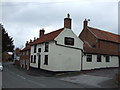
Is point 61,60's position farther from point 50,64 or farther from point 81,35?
point 81,35

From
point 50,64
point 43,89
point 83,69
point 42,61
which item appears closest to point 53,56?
point 50,64

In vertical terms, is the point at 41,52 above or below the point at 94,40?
below

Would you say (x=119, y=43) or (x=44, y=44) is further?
(x=119, y=43)

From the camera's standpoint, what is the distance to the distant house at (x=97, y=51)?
27141 mm

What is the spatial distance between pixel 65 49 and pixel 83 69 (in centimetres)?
510

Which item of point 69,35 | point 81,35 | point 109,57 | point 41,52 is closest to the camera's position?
point 69,35

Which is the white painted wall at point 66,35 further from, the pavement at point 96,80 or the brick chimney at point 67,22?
the pavement at point 96,80

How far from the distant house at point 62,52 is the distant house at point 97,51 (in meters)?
1.97

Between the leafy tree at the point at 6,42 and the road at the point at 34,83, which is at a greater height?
the leafy tree at the point at 6,42

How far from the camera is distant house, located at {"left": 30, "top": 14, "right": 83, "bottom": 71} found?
2345cm

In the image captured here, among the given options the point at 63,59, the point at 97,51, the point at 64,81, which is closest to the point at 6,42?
the point at 63,59

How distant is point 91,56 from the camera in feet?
90.1

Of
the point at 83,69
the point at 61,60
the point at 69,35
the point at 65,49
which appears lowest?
the point at 83,69

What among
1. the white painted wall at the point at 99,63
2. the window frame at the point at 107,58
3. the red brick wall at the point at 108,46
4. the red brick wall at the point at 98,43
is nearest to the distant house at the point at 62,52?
the white painted wall at the point at 99,63
